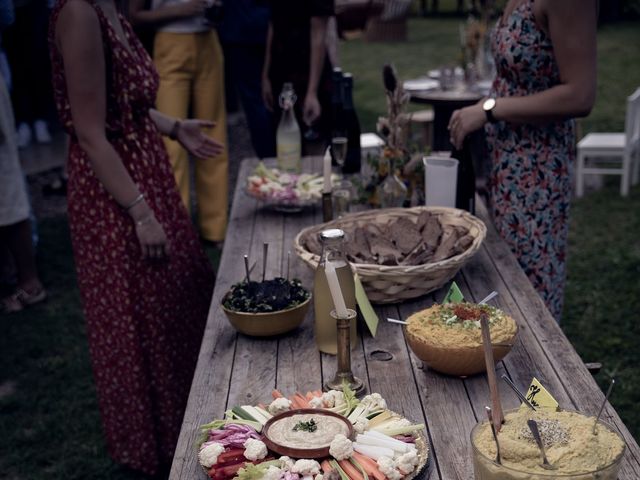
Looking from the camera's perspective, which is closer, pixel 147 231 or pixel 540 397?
pixel 540 397

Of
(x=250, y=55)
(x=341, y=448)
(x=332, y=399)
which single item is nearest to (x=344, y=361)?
(x=332, y=399)

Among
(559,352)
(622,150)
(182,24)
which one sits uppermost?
(182,24)

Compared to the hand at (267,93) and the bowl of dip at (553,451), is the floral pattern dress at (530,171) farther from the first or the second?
the hand at (267,93)

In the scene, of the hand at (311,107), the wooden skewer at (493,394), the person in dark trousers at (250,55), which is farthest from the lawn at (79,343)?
the wooden skewer at (493,394)

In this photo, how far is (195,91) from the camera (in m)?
4.90

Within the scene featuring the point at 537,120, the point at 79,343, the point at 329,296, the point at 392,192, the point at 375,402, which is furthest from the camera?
the point at 79,343

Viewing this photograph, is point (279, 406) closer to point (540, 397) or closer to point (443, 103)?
point (540, 397)

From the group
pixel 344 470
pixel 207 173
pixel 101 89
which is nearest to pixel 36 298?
pixel 207 173

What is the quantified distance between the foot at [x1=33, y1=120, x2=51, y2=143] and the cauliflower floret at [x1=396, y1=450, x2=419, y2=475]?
779cm

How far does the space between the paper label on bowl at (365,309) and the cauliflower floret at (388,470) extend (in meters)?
0.61

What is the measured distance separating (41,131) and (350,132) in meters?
5.84

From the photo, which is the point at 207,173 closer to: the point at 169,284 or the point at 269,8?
the point at 269,8

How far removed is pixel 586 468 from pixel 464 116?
5.45 feet

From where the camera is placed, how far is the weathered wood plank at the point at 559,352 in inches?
57.1
